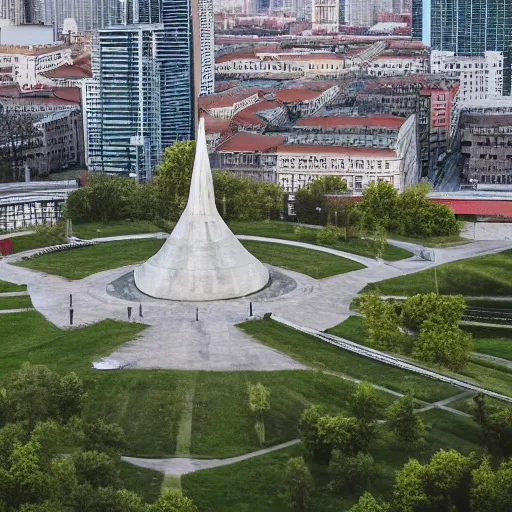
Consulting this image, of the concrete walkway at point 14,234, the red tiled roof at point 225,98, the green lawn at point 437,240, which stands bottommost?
the green lawn at point 437,240

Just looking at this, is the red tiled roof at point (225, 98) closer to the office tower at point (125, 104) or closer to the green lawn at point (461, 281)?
the office tower at point (125, 104)

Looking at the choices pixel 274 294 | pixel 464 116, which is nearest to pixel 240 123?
pixel 464 116

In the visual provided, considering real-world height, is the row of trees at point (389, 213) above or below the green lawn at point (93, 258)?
above

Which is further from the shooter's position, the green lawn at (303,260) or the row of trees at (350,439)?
the green lawn at (303,260)

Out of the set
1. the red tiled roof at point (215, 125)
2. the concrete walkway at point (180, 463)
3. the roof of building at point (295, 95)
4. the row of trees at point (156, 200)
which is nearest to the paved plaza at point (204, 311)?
the concrete walkway at point (180, 463)

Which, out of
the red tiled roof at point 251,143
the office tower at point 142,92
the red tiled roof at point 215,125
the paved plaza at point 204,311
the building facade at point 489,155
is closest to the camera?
the paved plaza at point 204,311

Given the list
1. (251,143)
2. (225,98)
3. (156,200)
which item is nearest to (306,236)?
(156,200)

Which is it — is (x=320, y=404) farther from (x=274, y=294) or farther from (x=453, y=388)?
(x=274, y=294)

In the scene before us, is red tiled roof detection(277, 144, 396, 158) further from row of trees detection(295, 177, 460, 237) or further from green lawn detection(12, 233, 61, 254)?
green lawn detection(12, 233, 61, 254)

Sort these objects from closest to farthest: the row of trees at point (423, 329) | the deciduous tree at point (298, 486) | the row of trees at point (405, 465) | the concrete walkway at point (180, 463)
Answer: the row of trees at point (405, 465)
the deciduous tree at point (298, 486)
the concrete walkway at point (180, 463)
the row of trees at point (423, 329)
